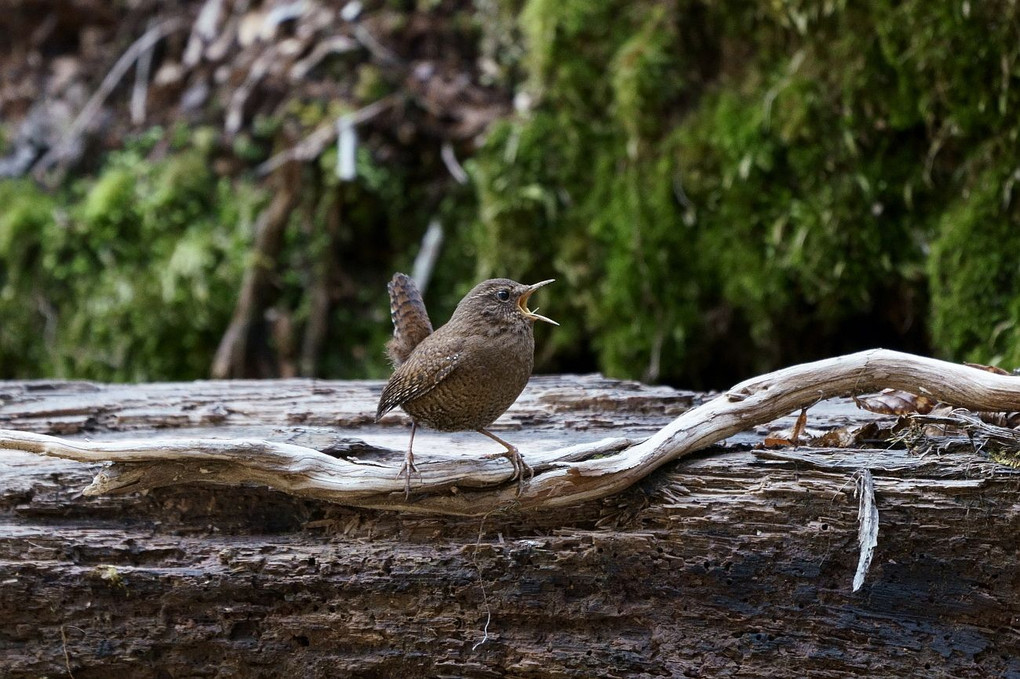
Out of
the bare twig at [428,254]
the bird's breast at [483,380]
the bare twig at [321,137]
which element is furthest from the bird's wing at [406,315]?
the bare twig at [321,137]

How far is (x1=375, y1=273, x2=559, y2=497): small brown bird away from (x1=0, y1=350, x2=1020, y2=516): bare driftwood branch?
3.5 inches

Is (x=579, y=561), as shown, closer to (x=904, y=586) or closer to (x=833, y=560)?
(x=833, y=560)

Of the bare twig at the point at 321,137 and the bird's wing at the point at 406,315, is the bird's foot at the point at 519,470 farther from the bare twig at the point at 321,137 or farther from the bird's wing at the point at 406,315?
the bare twig at the point at 321,137

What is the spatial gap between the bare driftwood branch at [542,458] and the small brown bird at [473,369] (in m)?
0.09

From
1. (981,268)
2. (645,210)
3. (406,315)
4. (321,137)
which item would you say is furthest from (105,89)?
(981,268)

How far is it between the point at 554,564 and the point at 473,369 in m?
0.67

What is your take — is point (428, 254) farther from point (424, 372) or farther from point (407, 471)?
point (407, 471)

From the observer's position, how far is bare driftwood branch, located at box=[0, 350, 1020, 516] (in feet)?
8.87

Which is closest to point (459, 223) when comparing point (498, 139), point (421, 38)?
point (498, 139)

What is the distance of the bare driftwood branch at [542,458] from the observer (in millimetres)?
2703

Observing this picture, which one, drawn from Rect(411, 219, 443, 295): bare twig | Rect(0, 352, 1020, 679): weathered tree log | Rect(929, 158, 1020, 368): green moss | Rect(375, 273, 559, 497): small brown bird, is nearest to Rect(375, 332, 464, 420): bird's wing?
Rect(375, 273, 559, 497): small brown bird

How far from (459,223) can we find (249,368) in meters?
1.67

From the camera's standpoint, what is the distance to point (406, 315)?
344 centimetres

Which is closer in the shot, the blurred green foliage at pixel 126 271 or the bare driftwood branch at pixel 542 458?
the bare driftwood branch at pixel 542 458
